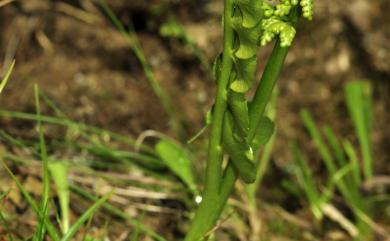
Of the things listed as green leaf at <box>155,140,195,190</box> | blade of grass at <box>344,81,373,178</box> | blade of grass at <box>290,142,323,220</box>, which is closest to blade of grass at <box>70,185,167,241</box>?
green leaf at <box>155,140,195,190</box>

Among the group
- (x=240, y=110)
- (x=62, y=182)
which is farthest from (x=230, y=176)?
(x=62, y=182)

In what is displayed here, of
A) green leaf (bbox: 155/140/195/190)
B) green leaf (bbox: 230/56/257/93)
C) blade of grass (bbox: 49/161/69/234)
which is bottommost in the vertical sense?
green leaf (bbox: 155/140/195/190)

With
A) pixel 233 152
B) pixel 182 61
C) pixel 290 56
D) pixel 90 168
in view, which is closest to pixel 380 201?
pixel 290 56

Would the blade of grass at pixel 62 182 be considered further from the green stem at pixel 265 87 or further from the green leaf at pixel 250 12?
the green leaf at pixel 250 12

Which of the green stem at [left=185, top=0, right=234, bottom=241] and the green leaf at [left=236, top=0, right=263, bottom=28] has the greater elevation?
the green leaf at [left=236, top=0, right=263, bottom=28]

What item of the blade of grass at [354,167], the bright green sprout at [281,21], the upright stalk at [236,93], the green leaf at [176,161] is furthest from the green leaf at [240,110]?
→ the blade of grass at [354,167]

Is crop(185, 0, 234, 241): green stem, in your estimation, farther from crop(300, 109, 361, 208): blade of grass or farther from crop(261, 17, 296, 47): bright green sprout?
crop(300, 109, 361, 208): blade of grass

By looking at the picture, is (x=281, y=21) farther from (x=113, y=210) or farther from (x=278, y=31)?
(x=113, y=210)
